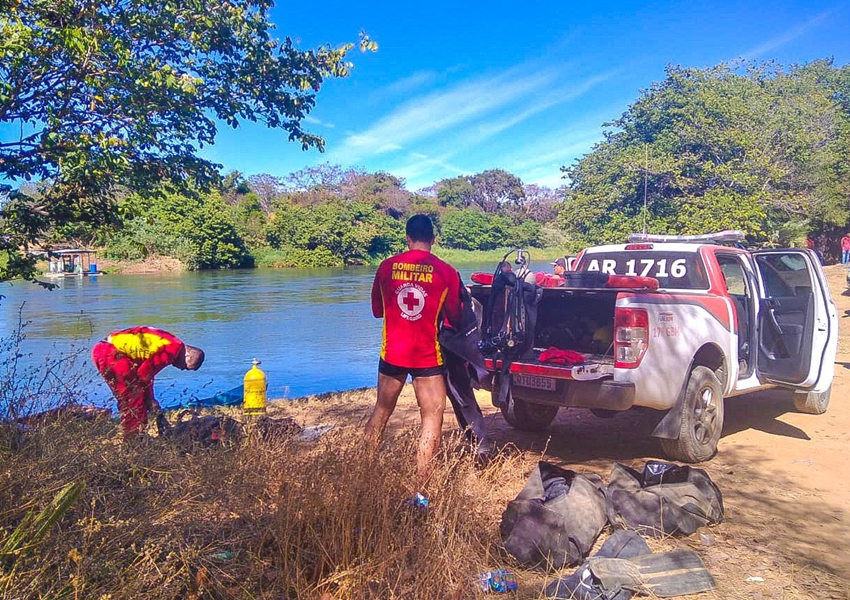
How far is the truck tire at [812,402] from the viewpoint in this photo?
7.34 meters

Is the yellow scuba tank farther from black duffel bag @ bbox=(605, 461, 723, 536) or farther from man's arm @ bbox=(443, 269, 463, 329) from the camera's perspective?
black duffel bag @ bbox=(605, 461, 723, 536)

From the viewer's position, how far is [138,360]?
5.38 m

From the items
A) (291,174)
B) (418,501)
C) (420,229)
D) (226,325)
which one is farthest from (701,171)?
(291,174)

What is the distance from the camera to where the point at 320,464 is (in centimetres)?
368

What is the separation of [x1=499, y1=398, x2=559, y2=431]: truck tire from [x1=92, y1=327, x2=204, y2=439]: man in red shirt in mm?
3158

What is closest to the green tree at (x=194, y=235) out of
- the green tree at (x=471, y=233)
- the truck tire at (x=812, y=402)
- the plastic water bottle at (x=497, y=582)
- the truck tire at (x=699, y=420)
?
the green tree at (x=471, y=233)

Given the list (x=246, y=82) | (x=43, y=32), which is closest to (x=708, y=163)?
(x=246, y=82)

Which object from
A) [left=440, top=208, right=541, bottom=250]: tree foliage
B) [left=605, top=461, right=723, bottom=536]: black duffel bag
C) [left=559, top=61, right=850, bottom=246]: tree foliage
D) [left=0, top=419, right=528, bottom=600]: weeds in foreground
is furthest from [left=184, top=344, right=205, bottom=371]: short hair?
[left=440, top=208, right=541, bottom=250]: tree foliage

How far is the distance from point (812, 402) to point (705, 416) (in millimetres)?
2368

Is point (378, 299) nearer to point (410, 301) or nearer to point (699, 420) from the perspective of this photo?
point (410, 301)

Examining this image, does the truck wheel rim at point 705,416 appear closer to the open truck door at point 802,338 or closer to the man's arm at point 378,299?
the open truck door at point 802,338

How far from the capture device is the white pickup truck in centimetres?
532

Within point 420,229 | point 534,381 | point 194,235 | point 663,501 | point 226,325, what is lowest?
point 226,325

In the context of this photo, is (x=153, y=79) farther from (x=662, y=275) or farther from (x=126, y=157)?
(x=662, y=275)
